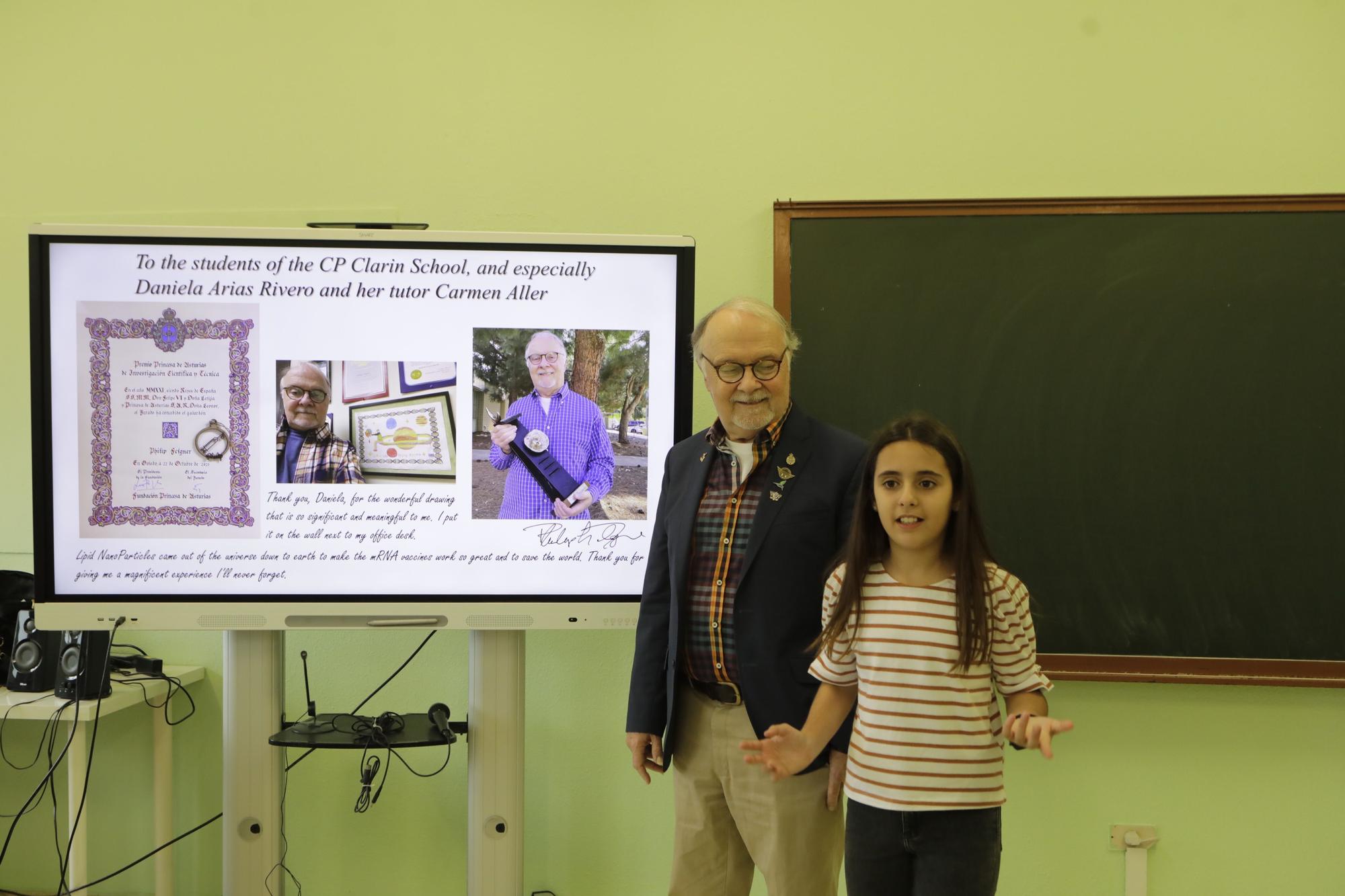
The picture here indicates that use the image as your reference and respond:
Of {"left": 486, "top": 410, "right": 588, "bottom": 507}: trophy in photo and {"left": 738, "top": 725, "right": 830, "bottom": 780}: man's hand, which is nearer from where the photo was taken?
{"left": 738, "top": 725, "right": 830, "bottom": 780}: man's hand

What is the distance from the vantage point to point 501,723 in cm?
244

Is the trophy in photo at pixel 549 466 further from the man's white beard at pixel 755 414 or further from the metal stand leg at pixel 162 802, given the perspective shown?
the metal stand leg at pixel 162 802

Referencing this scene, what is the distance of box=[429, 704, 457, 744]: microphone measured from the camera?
2.36 m

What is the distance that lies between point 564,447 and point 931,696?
1169 mm

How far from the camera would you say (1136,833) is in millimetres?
2639

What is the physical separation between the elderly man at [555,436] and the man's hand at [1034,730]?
1216 millimetres

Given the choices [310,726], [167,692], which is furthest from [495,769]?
[167,692]

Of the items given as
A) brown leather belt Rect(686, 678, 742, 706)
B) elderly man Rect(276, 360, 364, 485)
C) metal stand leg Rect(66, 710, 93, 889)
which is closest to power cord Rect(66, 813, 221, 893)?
metal stand leg Rect(66, 710, 93, 889)

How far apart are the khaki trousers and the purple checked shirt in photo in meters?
0.68

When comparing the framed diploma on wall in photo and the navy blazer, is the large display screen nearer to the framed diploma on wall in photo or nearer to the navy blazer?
the framed diploma on wall in photo

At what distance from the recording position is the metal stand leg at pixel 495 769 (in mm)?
2434

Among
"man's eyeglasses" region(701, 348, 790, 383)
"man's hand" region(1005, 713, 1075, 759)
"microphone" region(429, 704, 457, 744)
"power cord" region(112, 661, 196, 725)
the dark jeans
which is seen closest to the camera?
"man's hand" region(1005, 713, 1075, 759)

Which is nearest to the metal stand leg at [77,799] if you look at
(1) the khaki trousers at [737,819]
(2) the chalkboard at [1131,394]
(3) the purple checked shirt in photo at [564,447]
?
(3) the purple checked shirt in photo at [564,447]

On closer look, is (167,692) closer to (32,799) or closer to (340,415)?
(32,799)
